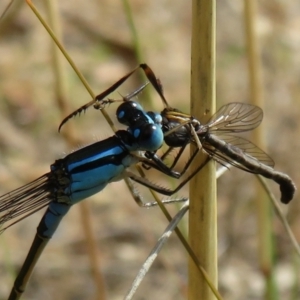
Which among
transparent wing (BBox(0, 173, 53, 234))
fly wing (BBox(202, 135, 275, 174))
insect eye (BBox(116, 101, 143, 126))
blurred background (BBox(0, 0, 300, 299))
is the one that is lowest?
blurred background (BBox(0, 0, 300, 299))

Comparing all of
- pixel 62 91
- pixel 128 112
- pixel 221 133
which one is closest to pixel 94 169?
pixel 128 112

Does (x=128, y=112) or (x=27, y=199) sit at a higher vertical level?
(x=128, y=112)

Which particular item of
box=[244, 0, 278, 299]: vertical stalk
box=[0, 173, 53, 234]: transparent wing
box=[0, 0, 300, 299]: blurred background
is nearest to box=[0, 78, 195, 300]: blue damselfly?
box=[0, 173, 53, 234]: transparent wing

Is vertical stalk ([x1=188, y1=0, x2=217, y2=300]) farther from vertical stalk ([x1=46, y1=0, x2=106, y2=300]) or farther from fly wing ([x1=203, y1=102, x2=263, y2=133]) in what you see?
vertical stalk ([x1=46, y1=0, x2=106, y2=300])

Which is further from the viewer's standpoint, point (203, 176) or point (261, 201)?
point (261, 201)

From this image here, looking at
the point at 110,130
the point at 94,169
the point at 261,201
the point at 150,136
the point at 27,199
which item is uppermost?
the point at 150,136

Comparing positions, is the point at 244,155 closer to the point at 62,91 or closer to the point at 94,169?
the point at 94,169

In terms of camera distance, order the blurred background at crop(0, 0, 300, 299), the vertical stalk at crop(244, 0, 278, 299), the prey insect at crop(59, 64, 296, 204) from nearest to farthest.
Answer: the prey insect at crop(59, 64, 296, 204) → the vertical stalk at crop(244, 0, 278, 299) → the blurred background at crop(0, 0, 300, 299)
